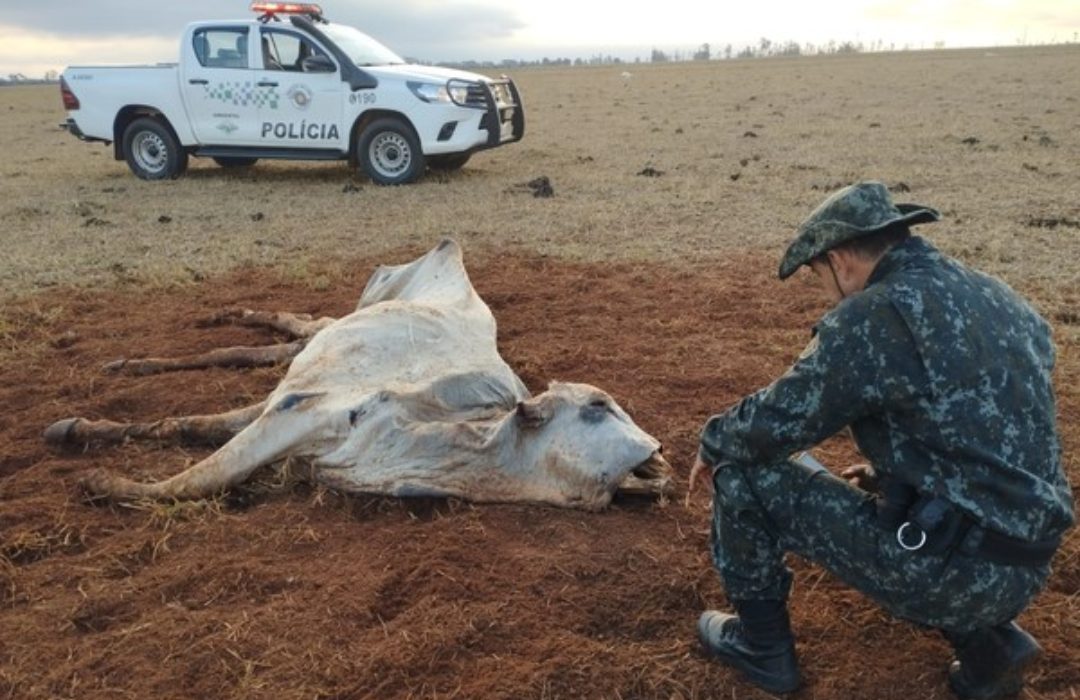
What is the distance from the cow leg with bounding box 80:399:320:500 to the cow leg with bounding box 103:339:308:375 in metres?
1.45

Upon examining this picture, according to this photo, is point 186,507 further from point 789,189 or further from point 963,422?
point 789,189

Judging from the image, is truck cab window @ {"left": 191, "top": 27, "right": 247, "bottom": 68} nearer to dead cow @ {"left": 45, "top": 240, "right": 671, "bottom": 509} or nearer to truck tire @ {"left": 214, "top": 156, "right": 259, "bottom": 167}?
truck tire @ {"left": 214, "top": 156, "right": 259, "bottom": 167}

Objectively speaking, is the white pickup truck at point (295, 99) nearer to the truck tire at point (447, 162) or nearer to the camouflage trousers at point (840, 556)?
the truck tire at point (447, 162)

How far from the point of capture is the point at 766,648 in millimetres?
2590

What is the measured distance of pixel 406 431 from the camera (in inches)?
141

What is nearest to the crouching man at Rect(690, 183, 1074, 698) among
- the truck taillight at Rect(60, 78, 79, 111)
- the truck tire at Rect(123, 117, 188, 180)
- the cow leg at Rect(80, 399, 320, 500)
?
the cow leg at Rect(80, 399, 320, 500)

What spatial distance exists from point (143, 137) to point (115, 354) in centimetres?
775

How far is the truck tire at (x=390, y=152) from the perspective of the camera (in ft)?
36.4

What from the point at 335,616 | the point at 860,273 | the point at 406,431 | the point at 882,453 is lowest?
the point at 335,616

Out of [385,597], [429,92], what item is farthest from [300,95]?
[385,597]

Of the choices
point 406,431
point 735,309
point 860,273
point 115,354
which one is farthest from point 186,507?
point 735,309

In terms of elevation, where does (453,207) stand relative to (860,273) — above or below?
below

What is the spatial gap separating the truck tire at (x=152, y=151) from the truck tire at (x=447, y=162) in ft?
10.4

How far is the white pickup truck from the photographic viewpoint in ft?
36.2
